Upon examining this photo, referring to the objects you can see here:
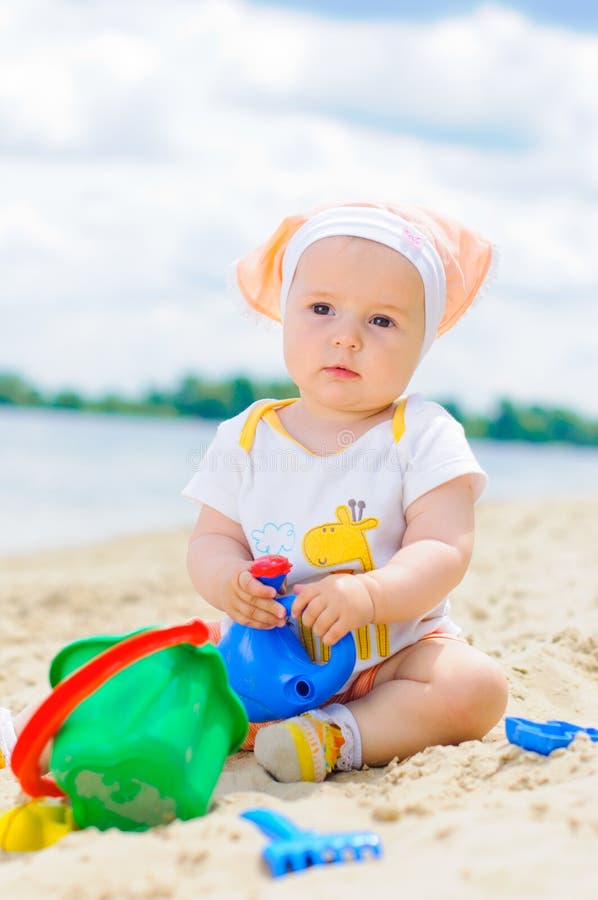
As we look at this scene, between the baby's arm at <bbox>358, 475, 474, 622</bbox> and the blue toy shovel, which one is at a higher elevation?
the baby's arm at <bbox>358, 475, 474, 622</bbox>

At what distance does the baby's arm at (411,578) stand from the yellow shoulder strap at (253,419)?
0.49 m

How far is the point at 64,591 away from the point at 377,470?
3.45m

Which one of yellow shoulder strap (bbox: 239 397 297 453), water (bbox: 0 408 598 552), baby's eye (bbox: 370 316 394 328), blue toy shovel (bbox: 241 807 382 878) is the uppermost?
baby's eye (bbox: 370 316 394 328)

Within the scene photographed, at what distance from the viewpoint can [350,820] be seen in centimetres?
182

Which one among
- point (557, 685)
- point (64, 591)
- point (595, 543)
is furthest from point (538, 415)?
point (557, 685)

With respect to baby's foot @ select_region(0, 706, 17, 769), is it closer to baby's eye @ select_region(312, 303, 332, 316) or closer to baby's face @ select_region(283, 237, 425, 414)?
baby's face @ select_region(283, 237, 425, 414)

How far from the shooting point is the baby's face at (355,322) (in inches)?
98.9

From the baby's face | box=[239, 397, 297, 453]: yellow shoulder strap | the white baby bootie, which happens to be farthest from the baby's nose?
the white baby bootie

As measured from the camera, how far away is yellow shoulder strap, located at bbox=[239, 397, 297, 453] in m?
2.71

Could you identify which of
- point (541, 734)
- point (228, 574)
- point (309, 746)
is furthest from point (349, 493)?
point (541, 734)

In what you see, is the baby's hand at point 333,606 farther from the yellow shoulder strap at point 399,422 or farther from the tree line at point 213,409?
the tree line at point 213,409

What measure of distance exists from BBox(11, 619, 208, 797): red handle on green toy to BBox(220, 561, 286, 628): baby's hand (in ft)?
1.44

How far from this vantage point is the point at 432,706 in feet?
7.70

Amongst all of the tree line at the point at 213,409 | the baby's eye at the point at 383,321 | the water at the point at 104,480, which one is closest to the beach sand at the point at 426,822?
the baby's eye at the point at 383,321
